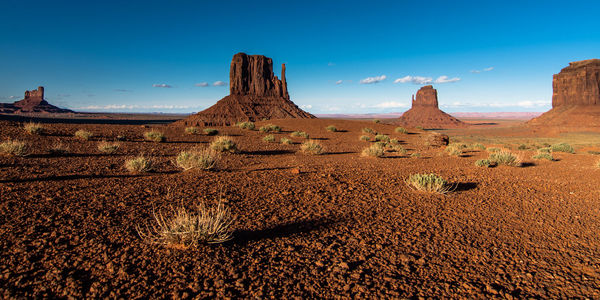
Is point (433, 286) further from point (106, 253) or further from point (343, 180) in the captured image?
point (343, 180)

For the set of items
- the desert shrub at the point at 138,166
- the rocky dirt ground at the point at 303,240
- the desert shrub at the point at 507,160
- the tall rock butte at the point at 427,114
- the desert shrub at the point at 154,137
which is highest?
the tall rock butte at the point at 427,114

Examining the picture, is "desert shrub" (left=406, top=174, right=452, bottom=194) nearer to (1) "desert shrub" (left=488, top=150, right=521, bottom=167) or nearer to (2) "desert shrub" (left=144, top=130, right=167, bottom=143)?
(1) "desert shrub" (left=488, top=150, right=521, bottom=167)

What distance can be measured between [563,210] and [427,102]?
418 ft

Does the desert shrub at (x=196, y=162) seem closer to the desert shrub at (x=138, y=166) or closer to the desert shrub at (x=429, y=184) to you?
the desert shrub at (x=138, y=166)

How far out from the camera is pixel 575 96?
275 ft

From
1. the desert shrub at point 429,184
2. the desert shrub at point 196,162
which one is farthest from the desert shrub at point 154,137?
the desert shrub at point 429,184

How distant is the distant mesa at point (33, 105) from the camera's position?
12435cm

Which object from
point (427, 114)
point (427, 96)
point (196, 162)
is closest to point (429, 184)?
point (196, 162)

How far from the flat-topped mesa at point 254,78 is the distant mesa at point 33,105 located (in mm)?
99327

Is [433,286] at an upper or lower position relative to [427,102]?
lower

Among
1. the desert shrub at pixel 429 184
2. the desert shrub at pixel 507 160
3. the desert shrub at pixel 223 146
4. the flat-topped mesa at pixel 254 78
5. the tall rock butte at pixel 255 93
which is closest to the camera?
→ the desert shrub at pixel 429 184

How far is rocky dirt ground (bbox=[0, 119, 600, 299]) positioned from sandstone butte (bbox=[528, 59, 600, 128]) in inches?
3479

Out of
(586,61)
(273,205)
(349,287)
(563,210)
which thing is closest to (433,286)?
(349,287)

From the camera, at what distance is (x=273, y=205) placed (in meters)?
5.03
